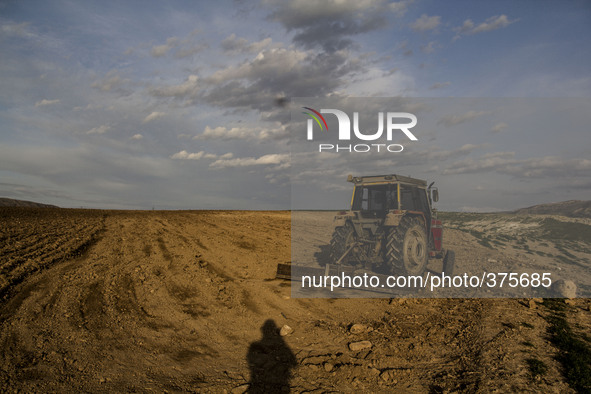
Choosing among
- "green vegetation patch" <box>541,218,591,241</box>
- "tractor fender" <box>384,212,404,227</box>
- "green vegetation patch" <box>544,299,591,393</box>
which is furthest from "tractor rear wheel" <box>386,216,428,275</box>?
"green vegetation patch" <box>541,218,591,241</box>

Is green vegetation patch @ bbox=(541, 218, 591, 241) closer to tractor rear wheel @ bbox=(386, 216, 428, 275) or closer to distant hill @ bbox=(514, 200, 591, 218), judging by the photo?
distant hill @ bbox=(514, 200, 591, 218)

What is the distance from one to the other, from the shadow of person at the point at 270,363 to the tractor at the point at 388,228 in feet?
12.2

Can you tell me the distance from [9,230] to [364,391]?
46.9 feet

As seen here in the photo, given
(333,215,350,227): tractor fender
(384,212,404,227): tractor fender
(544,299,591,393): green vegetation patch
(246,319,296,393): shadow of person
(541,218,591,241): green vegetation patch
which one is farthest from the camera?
(541,218,591,241): green vegetation patch

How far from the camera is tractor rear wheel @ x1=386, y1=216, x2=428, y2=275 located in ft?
28.9

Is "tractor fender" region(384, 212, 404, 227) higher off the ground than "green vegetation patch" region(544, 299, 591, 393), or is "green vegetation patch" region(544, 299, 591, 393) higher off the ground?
"tractor fender" region(384, 212, 404, 227)

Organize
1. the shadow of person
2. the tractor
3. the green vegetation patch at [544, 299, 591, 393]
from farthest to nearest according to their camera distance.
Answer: the tractor < the shadow of person < the green vegetation patch at [544, 299, 591, 393]

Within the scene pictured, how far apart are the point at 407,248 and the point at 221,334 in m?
5.06

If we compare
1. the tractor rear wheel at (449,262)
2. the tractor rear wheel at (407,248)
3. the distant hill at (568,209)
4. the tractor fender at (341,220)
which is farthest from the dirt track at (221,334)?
the distant hill at (568,209)

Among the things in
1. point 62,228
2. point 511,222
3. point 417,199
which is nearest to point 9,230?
point 62,228

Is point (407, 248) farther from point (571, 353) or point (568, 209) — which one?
point (568, 209)

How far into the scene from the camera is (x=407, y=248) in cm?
918

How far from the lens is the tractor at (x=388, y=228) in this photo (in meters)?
8.93

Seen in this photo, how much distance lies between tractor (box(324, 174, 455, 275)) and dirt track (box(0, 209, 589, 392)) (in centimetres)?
145
